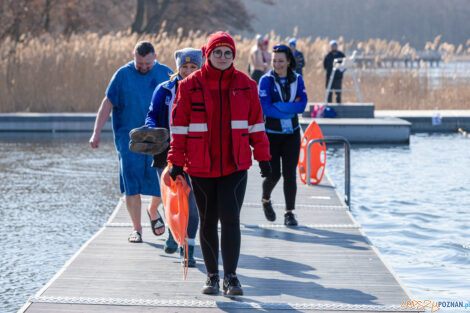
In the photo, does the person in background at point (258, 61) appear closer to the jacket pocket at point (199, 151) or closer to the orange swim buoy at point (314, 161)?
the orange swim buoy at point (314, 161)

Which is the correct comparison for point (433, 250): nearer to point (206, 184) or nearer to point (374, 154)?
point (206, 184)

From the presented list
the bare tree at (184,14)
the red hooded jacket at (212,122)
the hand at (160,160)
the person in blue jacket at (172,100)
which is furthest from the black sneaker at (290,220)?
the bare tree at (184,14)

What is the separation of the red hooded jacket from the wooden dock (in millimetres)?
860

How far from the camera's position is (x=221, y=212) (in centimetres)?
542

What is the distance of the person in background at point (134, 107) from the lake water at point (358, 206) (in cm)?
115

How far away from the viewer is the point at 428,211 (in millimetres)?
10406

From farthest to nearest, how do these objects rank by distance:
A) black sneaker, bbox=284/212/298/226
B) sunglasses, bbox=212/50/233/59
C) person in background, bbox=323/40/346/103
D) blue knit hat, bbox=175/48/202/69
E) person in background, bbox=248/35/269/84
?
person in background, bbox=323/40/346/103
person in background, bbox=248/35/269/84
black sneaker, bbox=284/212/298/226
blue knit hat, bbox=175/48/202/69
sunglasses, bbox=212/50/233/59

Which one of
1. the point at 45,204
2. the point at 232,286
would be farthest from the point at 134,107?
the point at 45,204

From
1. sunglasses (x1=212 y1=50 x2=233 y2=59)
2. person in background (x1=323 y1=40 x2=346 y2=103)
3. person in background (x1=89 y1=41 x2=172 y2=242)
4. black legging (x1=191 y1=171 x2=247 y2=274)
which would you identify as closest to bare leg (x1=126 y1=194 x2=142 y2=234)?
person in background (x1=89 y1=41 x2=172 y2=242)

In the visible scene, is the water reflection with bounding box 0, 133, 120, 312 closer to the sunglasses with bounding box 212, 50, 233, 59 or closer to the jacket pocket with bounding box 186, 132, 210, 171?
the jacket pocket with bounding box 186, 132, 210, 171

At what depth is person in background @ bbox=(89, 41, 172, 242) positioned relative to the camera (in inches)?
273

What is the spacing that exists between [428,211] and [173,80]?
205 inches

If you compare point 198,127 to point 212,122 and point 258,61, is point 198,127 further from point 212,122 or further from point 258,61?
point 258,61

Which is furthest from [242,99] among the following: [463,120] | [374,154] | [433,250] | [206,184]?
[463,120]
